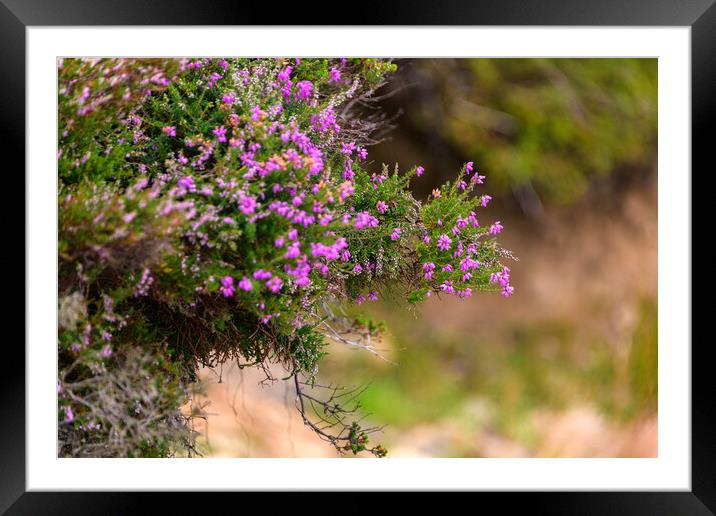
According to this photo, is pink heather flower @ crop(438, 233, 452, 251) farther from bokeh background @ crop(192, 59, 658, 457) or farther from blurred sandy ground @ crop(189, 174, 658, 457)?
blurred sandy ground @ crop(189, 174, 658, 457)

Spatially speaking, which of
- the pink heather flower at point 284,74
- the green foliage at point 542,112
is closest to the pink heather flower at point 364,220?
the pink heather flower at point 284,74

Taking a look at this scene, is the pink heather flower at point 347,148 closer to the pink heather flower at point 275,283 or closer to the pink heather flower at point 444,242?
the pink heather flower at point 444,242

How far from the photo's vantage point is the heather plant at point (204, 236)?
9.57 ft

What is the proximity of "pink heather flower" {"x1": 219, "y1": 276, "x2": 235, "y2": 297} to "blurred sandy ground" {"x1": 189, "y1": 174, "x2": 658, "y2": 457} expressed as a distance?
484 cm

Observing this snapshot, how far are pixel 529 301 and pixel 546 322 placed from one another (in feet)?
1.10

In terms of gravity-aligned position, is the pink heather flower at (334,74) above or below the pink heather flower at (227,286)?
above

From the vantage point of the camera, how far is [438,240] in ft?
11.6

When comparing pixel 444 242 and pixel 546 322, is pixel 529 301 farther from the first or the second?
pixel 444 242

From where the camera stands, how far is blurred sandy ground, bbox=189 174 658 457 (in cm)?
834

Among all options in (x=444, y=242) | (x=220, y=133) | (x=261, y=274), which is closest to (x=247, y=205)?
(x=261, y=274)

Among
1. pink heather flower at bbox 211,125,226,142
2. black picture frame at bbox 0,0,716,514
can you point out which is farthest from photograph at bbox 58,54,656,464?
black picture frame at bbox 0,0,716,514
